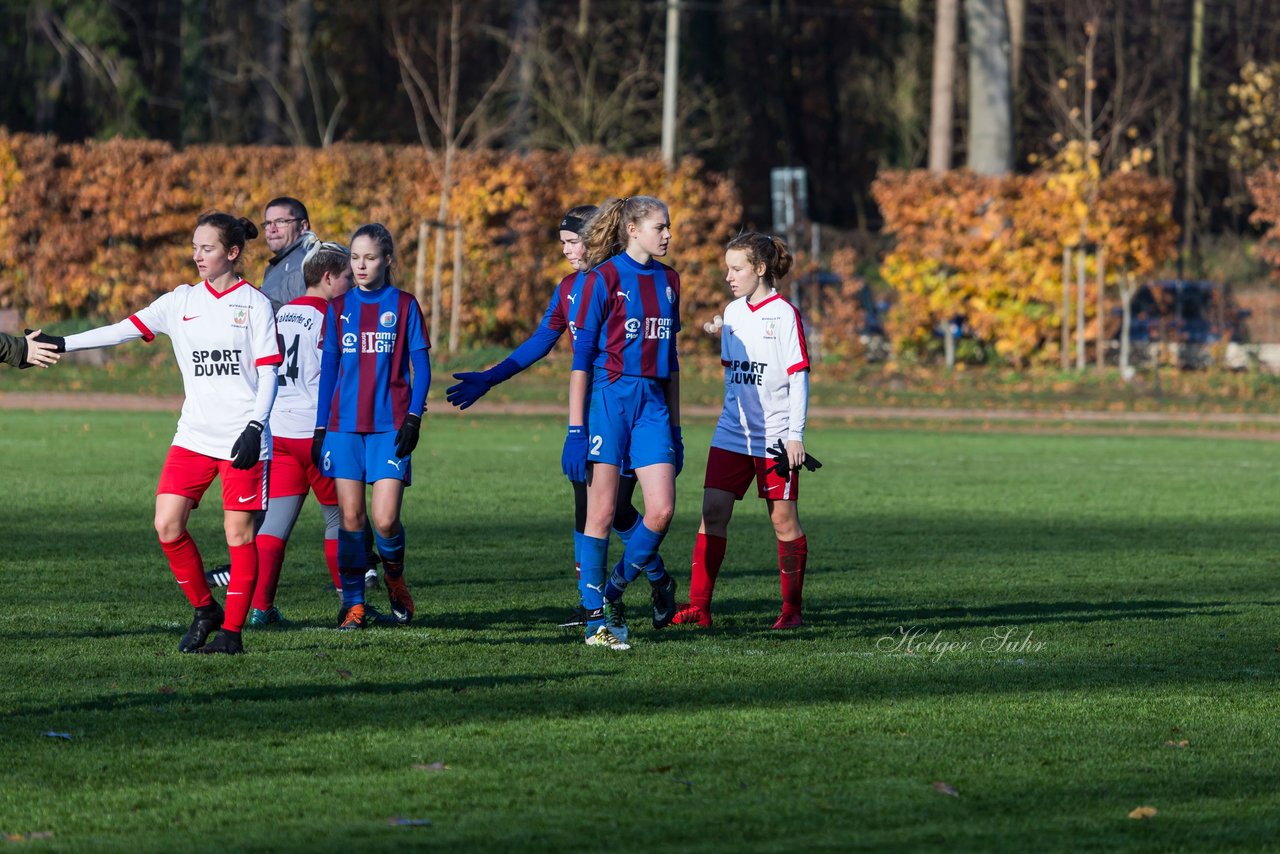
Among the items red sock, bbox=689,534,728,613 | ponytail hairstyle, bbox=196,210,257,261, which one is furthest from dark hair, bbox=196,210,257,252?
red sock, bbox=689,534,728,613

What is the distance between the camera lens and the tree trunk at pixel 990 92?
112 feet

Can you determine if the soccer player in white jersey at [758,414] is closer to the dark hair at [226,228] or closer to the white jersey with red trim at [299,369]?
the white jersey with red trim at [299,369]

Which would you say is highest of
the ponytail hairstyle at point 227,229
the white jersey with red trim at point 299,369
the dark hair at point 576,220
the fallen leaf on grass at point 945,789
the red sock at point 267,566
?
the dark hair at point 576,220

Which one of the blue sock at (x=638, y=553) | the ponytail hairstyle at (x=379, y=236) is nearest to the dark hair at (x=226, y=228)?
the ponytail hairstyle at (x=379, y=236)

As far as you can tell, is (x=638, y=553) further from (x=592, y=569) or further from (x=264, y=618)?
(x=264, y=618)

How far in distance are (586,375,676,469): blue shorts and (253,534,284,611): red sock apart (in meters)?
1.49

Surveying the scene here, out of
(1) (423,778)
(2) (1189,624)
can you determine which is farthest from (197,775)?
(2) (1189,624)

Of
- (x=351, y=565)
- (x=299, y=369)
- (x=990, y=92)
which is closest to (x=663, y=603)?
(x=351, y=565)

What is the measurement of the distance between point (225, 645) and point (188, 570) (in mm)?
361

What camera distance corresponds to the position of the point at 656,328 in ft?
26.3

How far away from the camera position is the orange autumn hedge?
99.7ft

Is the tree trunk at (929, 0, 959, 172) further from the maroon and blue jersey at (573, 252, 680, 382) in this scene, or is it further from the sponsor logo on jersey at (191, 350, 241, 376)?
the sponsor logo on jersey at (191, 350, 241, 376)

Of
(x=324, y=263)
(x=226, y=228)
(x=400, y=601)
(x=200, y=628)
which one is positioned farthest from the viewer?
(x=400, y=601)

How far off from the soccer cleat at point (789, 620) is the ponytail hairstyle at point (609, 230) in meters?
1.83
